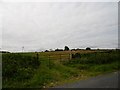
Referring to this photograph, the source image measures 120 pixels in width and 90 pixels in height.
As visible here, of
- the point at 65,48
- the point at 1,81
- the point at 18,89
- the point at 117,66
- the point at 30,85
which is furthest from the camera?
the point at 65,48

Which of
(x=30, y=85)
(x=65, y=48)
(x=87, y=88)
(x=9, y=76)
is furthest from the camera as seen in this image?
(x=65, y=48)

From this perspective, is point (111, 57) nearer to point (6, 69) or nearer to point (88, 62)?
point (88, 62)

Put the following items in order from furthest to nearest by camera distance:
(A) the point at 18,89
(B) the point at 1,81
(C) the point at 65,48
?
1. (C) the point at 65,48
2. (B) the point at 1,81
3. (A) the point at 18,89

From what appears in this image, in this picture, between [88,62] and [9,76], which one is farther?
[88,62]

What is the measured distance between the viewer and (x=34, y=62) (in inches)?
919

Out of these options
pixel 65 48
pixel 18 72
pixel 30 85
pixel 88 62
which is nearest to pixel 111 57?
pixel 88 62

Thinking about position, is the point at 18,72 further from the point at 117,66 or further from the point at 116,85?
the point at 117,66

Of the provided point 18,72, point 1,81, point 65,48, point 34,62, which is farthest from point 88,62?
point 65,48

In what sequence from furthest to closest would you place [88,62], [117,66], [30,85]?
[88,62], [117,66], [30,85]

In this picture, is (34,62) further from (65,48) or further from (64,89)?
(65,48)

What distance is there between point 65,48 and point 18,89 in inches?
2481

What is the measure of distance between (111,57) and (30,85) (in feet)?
52.8

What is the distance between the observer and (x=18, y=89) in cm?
1303

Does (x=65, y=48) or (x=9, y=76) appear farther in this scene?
(x=65, y=48)
